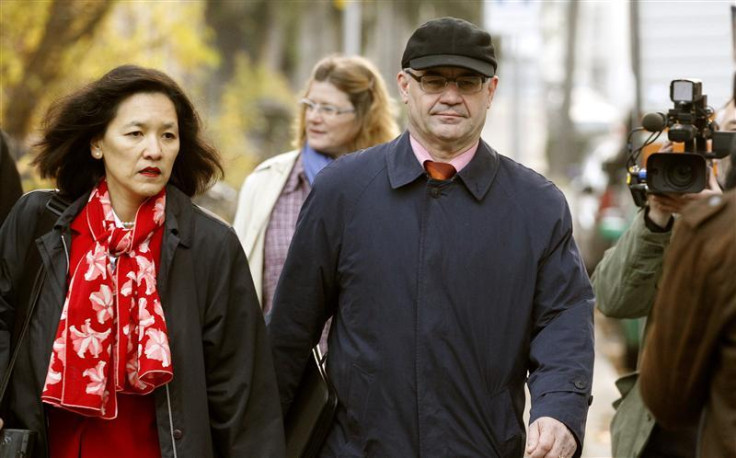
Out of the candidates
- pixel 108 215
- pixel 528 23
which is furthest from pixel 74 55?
pixel 108 215

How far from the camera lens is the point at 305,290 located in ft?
15.6

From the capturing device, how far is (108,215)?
464 cm

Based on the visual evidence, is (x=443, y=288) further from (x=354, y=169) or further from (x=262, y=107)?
(x=262, y=107)

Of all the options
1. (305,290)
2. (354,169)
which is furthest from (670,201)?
(305,290)

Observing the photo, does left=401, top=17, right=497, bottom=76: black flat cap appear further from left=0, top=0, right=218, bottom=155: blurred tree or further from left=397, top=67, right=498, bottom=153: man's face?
left=0, top=0, right=218, bottom=155: blurred tree

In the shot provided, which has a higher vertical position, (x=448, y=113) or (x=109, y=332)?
(x=448, y=113)

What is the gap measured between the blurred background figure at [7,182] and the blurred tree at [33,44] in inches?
232

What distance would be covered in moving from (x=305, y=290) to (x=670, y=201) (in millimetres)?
1359

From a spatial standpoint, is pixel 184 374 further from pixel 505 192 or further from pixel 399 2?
pixel 399 2

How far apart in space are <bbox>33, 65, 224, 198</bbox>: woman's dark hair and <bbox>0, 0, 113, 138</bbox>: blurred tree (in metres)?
A: 6.89

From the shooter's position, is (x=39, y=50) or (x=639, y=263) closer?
(x=639, y=263)

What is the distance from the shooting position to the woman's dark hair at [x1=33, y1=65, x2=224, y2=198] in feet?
15.4

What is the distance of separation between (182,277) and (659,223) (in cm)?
181

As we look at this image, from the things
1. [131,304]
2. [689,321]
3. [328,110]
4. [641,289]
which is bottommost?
[641,289]
